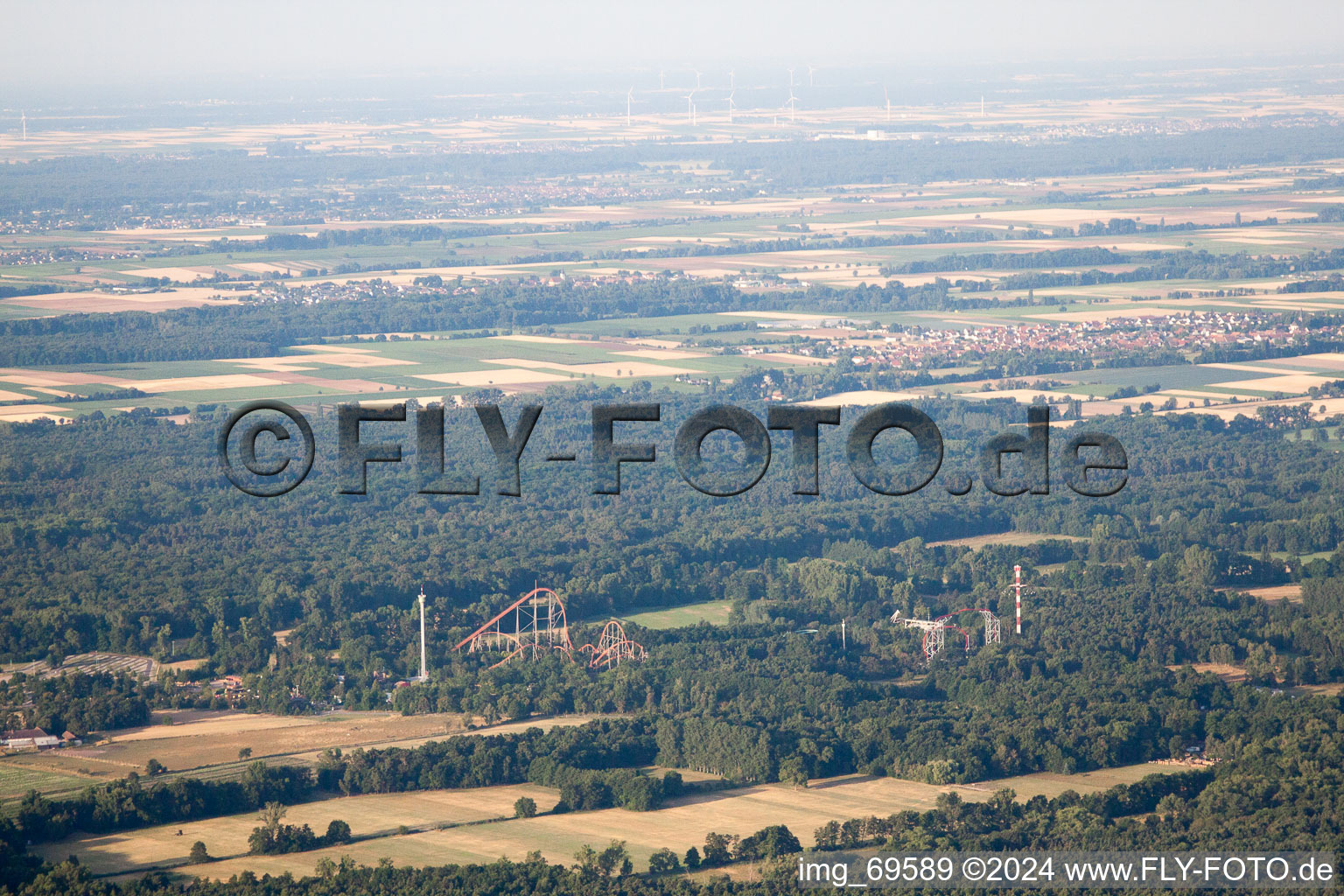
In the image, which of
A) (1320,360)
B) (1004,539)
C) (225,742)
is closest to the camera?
(225,742)

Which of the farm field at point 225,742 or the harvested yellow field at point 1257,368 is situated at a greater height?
the harvested yellow field at point 1257,368


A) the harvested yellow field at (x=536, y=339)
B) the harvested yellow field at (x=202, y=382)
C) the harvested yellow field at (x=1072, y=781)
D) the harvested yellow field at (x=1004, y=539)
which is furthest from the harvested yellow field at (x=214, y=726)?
the harvested yellow field at (x=536, y=339)

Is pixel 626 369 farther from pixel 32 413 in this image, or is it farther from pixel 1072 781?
pixel 1072 781

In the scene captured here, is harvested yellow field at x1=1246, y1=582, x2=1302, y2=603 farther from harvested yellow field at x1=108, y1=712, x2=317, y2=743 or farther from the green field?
the green field

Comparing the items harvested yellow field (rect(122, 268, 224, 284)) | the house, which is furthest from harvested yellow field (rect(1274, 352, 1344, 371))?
harvested yellow field (rect(122, 268, 224, 284))

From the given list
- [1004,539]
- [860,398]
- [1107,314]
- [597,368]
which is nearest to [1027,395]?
[860,398]

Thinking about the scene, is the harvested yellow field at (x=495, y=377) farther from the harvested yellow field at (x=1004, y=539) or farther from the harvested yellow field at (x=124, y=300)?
the harvested yellow field at (x=1004, y=539)
